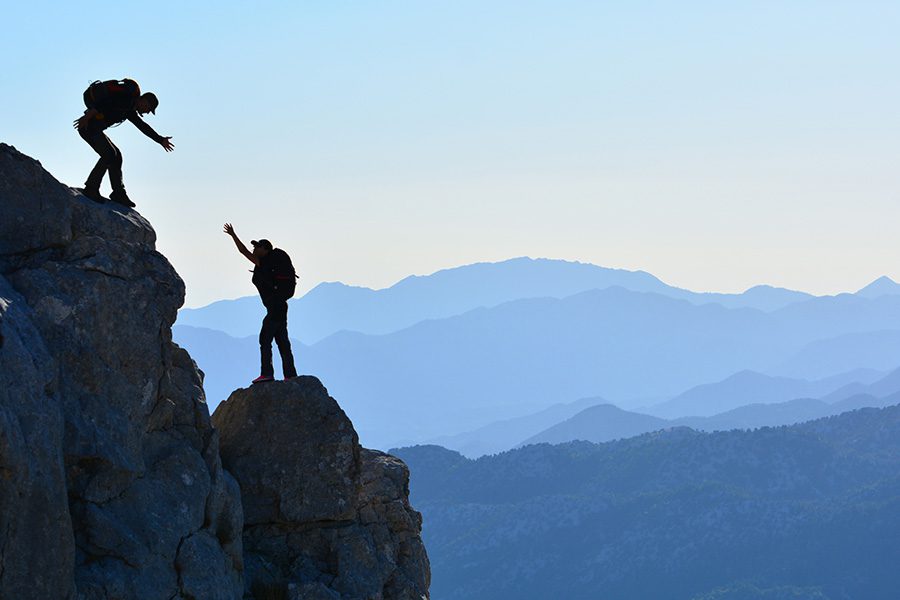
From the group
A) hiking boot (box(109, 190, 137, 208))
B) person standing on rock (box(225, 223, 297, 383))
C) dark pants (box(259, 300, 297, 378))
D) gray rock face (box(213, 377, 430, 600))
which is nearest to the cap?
hiking boot (box(109, 190, 137, 208))

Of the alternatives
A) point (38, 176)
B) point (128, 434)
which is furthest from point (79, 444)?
point (38, 176)

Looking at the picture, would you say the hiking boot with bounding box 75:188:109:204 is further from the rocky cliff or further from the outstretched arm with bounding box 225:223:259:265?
the outstretched arm with bounding box 225:223:259:265

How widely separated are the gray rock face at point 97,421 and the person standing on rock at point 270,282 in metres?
3.59

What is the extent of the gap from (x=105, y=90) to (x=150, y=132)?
134 cm

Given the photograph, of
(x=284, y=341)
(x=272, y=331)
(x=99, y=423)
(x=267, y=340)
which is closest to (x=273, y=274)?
(x=272, y=331)

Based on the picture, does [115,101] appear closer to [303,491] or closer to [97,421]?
[97,421]

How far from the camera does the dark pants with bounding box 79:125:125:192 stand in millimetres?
27641

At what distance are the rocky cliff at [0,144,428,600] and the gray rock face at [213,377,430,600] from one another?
0.61 meters

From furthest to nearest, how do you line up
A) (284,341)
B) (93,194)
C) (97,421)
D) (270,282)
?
1. (284,341)
2. (270,282)
3. (93,194)
4. (97,421)

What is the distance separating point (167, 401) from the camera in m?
26.9

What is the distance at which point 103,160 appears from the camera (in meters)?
28.0

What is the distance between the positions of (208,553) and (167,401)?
10.4 feet

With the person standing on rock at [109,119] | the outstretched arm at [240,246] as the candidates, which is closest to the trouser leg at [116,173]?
the person standing on rock at [109,119]

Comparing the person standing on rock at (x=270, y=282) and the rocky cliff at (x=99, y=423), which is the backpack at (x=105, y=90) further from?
the person standing on rock at (x=270, y=282)
